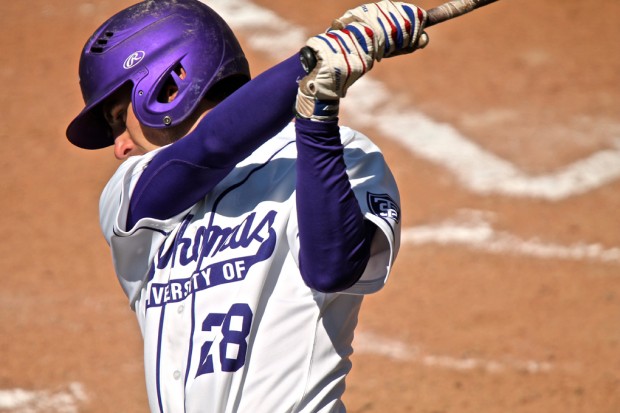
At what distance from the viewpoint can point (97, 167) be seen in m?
6.05

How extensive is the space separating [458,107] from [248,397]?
4.15 metres

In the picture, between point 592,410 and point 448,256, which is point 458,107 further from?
point 592,410

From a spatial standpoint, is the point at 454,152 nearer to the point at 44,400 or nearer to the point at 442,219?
the point at 442,219

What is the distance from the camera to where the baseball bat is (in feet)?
6.59

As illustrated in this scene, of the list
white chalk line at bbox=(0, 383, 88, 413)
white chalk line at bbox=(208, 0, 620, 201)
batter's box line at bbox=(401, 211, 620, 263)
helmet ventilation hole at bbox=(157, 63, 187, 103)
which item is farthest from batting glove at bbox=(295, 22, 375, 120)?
white chalk line at bbox=(208, 0, 620, 201)

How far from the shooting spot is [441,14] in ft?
6.90

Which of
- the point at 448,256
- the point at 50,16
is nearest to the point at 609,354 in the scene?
the point at 448,256

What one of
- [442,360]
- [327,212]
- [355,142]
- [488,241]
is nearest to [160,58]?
[355,142]

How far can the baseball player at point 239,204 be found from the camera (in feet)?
6.70

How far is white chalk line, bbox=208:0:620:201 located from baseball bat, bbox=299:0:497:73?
3.53 metres

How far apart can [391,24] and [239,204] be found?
2.09ft

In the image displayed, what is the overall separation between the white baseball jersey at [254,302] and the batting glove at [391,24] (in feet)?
1.17

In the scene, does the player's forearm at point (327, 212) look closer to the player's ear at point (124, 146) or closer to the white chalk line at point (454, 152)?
the player's ear at point (124, 146)

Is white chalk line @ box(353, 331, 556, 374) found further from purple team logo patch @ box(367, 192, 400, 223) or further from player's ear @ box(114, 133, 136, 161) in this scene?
purple team logo patch @ box(367, 192, 400, 223)
